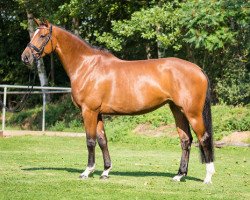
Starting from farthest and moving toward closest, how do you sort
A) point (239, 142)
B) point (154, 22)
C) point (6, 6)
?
point (6, 6) → point (154, 22) → point (239, 142)

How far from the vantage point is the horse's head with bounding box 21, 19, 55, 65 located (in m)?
10.5

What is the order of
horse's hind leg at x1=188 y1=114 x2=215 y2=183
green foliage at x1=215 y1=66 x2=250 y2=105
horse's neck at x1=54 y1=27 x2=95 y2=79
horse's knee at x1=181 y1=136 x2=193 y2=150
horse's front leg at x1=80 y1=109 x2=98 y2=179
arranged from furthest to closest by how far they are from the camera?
green foliage at x1=215 y1=66 x2=250 y2=105 < horse's neck at x1=54 y1=27 x2=95 y2=79 < horse's knee at x1=181 y1=136 x2=193 y2=150 < horse's front leg at x1=80 y1=109 x2=98 y2=179 < horse's hind leg at x1=188 y1=114 x2=215 y2=183

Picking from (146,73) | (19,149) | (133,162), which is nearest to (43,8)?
(19,149)

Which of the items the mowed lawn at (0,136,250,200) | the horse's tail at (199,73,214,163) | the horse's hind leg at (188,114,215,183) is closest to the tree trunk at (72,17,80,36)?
the mowed lawn at (0,136,250,200)

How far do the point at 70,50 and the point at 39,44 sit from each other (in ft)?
1.80

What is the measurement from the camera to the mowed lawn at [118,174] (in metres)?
8.59

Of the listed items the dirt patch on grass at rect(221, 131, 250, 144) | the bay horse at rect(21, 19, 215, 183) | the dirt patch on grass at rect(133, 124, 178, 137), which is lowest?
the dirt patch on grass at rect(133, 124, 178, 137)

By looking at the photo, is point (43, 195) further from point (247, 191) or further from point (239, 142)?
point (239, 142)

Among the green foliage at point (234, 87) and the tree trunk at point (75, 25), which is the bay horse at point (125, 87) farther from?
the tree trunk at point (75, 25)

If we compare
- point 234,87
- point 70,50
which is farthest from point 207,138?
point 234,87

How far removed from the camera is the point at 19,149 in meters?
15.6

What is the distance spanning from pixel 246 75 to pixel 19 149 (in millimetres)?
9681

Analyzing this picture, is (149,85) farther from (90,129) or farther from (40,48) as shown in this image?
(40,48)

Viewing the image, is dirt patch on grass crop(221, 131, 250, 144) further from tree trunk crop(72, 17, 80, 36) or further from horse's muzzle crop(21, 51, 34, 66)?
tree trunk crop(72, 17, 80, 36)
